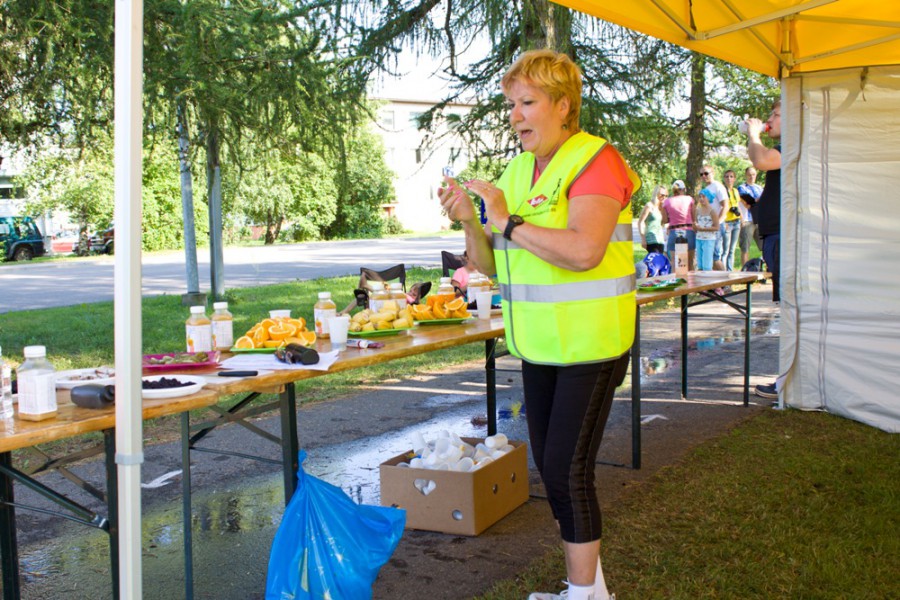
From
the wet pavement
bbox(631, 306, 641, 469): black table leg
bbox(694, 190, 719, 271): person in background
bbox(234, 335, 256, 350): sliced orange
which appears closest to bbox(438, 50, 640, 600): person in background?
the wet pavement

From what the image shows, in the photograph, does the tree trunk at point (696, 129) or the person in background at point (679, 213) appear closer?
the person in background at point (679, 213)

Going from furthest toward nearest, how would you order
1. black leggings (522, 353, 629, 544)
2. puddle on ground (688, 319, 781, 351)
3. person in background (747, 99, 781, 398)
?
puddle on ground (688, 319, 781, 351) < person in background (747, 99, 781, 398) < black leggings (522, 353, 629, 544)

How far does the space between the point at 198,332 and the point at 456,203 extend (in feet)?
4.24

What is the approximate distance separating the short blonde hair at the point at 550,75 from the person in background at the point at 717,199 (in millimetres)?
11112

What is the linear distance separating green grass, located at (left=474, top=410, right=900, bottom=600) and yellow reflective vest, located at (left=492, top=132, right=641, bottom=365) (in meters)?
1.18

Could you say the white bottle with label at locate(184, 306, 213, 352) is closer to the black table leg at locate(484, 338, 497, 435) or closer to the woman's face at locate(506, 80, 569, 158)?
the woman's face at locate(506, 80, 569, 158)

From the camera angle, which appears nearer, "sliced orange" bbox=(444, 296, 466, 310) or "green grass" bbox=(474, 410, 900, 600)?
"green grass" bbox=(474, 410, 900, 600)

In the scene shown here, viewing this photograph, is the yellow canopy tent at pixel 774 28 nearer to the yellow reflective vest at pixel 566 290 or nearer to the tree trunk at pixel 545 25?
the yellow reflective vest at pixel 566 290

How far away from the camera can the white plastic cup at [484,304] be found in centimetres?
448

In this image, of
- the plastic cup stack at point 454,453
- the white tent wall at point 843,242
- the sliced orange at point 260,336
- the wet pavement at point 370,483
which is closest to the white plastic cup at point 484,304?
the wet pavement at point 370,483

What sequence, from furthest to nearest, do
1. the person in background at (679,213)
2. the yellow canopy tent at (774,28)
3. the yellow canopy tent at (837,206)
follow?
the person in background at (679,213), the yellow canopy tent at (837,206), the yellow canopy tent at (774,28)

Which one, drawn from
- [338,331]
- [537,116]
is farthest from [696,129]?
[537,116]

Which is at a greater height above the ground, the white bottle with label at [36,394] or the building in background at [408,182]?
the building in background at [408,182]

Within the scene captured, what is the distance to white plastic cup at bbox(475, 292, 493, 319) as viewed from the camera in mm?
4477
